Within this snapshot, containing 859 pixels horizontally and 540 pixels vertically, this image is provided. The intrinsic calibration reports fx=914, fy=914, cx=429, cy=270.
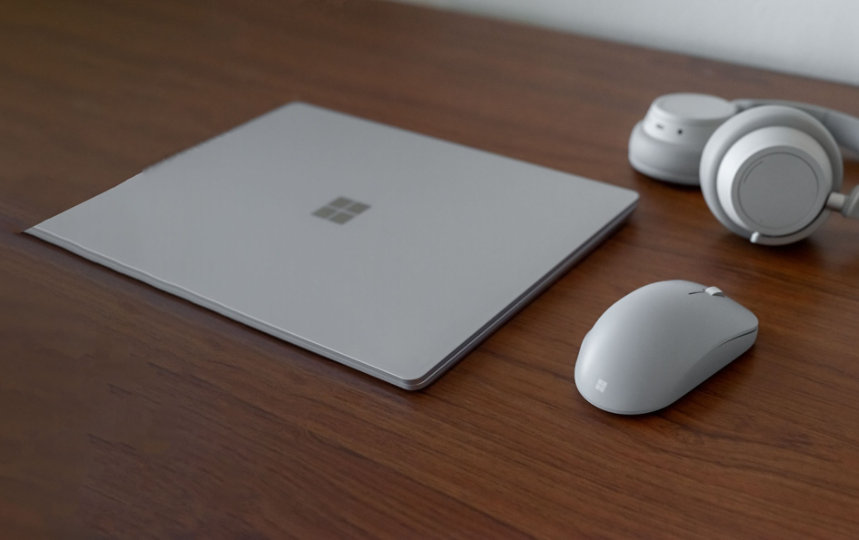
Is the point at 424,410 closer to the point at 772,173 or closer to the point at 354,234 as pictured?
the point at 354,234

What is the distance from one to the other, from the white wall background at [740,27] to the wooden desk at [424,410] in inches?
9.5

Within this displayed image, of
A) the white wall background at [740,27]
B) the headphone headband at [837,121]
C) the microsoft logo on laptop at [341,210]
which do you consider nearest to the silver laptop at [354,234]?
the microsoft logo on laptop at [341,210]

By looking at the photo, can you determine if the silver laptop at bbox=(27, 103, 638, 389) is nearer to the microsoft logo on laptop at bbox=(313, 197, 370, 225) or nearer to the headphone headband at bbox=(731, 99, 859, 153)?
the microsoft logo on laptop at bbox=(313, 197, 370, 225)

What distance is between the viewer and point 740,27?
1063 mm

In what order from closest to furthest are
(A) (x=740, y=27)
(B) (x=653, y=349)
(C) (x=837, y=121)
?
(B) (x=653, y=349) → (C) (x=837, y=121) → (A) (x=740, y=27)

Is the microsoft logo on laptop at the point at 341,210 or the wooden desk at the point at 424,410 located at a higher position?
the microsoft logo on laptop at the point at 341,210

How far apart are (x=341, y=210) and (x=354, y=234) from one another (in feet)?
0.15

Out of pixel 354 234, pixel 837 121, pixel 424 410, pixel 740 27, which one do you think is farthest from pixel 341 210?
pixel 740 27

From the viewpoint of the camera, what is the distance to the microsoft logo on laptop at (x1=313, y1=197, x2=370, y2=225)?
0.76m

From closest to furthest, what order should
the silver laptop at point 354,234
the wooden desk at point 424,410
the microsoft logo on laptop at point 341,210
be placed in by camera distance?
the wooden desk at point 424,410, the silver laptop at point 354,234, the microsoft logo on laptop at point 341,210

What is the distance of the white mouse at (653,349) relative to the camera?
1.84 feet

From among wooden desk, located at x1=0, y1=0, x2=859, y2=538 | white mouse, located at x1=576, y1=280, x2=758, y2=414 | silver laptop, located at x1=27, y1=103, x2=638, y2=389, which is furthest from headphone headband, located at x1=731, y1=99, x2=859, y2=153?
white mouse, located at x1=576, y1=280, x2=758, y2=414

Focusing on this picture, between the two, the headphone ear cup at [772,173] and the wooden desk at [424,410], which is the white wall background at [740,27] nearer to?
the wooden desk at [424,410]

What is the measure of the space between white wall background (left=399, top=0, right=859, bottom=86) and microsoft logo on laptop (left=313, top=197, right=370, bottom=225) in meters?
0.53
